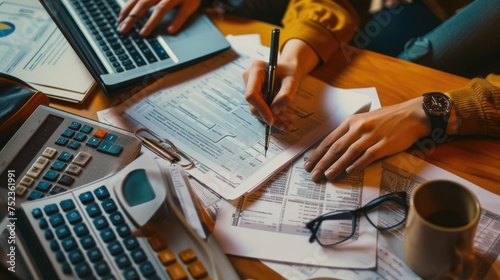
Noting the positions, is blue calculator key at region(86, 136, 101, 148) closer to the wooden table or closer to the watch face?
the wooden table

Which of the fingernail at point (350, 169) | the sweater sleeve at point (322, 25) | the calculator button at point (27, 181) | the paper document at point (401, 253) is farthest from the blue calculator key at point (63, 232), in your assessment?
the sweater sleeve at point (322, 25)

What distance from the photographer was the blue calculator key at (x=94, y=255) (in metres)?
0.58

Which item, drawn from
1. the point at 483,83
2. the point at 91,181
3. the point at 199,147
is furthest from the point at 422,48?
the point at 91,181

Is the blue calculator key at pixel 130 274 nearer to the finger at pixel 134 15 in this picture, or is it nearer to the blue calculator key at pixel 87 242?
the blue calculator key at pixel 87 242

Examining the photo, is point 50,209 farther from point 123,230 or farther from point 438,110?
point 438,110

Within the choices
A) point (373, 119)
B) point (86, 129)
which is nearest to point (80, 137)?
point (86, 129)

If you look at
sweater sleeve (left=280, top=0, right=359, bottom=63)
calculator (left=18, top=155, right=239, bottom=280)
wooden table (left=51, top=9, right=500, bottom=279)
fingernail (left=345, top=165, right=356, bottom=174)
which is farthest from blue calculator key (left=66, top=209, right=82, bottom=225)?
sweater sleeve (left=280, top=0, right=359, bottom=63)

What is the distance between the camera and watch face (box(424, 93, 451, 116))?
751mm

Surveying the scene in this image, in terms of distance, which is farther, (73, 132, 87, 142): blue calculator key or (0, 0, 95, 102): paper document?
(0, 0, 95, 102): paper document

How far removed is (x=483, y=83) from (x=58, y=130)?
0.64 meters

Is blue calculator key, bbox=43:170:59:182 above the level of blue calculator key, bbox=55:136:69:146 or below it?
below

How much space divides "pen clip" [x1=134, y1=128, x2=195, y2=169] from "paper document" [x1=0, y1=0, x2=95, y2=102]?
132 mm

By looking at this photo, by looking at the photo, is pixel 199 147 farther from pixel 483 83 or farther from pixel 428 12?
pixel 428 12

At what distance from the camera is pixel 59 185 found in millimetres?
671
